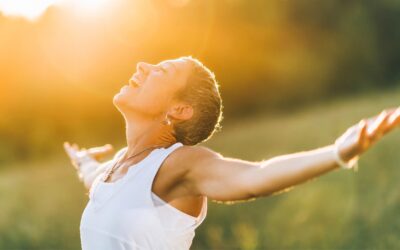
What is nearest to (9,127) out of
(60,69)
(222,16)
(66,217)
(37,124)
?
(37,124)

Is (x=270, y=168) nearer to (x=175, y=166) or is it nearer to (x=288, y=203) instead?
(x=175, y=166)

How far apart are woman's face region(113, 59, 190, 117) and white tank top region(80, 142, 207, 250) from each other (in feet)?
0.65

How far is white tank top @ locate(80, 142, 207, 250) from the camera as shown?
2.40 metres

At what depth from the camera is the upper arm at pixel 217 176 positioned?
7.23 feet

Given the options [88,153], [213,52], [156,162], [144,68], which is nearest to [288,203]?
[213,52]

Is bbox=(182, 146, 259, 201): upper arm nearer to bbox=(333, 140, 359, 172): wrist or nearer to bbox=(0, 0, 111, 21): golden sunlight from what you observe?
bbox=(333, 140, 359, 172): wrist

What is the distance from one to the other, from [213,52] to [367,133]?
840 cm

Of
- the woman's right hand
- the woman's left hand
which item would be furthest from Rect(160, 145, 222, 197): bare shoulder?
the woman's right hand

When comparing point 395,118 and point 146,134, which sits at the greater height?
point 395,118

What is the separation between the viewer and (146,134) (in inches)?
106

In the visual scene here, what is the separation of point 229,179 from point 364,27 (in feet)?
26.6

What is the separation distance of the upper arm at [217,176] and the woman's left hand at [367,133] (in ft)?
0.96

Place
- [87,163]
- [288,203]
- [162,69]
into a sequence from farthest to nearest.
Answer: [288,203]
[87,163]
[162,69]

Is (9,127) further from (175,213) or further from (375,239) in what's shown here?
(175,213)
